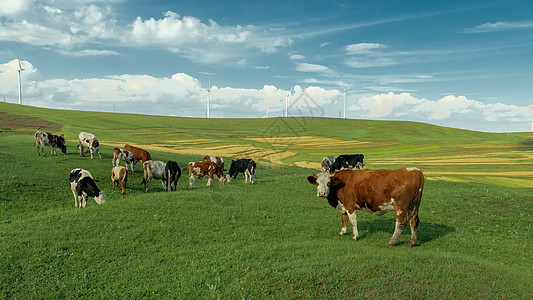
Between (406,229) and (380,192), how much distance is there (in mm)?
4269

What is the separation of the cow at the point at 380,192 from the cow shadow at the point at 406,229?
1381 mm

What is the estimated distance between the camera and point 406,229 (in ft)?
46.8

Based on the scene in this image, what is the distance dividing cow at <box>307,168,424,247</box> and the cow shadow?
1381 millimetres

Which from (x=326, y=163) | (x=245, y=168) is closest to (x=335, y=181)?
(x=245, y=168)

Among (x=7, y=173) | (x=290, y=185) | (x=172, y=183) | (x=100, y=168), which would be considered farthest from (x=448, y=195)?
(x=7, y=173)

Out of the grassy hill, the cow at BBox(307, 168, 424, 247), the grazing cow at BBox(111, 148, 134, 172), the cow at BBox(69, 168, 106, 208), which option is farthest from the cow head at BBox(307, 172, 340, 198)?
the grazing cow at BBox(111, 148, 134, 172)

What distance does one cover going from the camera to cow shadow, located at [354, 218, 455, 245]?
12.9 metres

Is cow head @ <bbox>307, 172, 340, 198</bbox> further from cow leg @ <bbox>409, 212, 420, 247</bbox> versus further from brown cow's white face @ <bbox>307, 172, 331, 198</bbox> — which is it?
cow leg @ <bbox>409, 212, 420, 247</bbox>

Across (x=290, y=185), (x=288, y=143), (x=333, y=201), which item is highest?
(x=288, y=143)

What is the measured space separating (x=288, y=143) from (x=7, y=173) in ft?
71.7

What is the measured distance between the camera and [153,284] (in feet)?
28.3

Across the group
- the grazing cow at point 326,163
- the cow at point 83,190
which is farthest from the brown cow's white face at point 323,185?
the grazing cow at point 326,163

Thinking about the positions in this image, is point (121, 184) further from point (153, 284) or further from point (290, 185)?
point (153, 284)

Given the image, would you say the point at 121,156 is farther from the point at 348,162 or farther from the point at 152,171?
the point at 348,162
